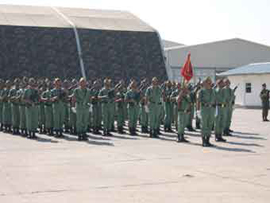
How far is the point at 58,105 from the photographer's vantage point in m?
17.5

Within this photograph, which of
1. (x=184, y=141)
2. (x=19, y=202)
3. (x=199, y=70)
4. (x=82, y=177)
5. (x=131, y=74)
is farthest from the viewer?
(x=199, y=70)

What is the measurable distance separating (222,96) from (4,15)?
22.0 metres

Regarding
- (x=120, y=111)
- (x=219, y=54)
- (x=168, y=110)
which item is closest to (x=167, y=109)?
(x=168, y=110)

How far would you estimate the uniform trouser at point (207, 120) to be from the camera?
48.8 feet

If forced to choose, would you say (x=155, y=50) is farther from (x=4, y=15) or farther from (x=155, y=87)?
(x=155, y=87)

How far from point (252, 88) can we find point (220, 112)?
2659cm

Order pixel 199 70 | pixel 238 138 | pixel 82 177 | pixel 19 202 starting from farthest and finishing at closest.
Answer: pixel 199 70, pixel 238 138, pixel 82 177, pixel 19 202

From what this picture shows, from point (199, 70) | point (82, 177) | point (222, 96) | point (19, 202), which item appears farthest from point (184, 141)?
point (199, 70)

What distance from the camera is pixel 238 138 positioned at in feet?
57.7

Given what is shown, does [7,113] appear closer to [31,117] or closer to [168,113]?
[31,117]

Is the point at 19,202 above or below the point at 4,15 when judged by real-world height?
below

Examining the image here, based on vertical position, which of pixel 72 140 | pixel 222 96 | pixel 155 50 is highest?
pixel 155 50

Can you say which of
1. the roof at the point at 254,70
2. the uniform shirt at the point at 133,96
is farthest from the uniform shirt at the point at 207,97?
the roof at the point at 254,70

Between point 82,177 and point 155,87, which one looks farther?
point 155,87
